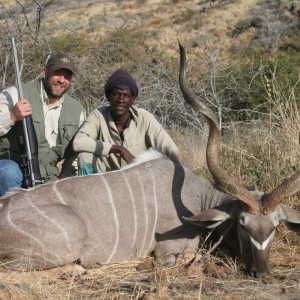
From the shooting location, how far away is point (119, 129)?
4.51 metres

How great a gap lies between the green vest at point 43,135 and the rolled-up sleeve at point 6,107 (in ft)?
0.30

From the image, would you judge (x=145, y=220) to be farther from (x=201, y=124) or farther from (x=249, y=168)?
(x=201, y=124)

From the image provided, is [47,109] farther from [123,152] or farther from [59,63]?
[123,152]

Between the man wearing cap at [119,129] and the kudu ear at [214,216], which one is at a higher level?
the man wearing cap at [119,129]

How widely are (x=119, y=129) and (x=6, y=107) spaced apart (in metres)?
0.85

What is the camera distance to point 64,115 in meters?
4.59

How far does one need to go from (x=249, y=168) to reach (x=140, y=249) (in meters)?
1.56

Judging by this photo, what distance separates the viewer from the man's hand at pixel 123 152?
4.15 m

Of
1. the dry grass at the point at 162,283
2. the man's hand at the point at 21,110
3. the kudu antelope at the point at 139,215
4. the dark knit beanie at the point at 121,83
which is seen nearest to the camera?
the dry grass at the point at 162,283

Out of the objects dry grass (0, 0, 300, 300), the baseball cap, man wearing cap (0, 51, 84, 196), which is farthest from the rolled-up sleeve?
dry grass (0, 0, 300, 300)

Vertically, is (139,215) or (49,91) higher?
(49,91)

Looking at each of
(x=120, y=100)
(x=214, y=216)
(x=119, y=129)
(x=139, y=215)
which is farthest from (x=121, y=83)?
(x=214, y=216)

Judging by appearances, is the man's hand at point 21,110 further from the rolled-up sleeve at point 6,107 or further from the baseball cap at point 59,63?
the baseball cap at point 59,63

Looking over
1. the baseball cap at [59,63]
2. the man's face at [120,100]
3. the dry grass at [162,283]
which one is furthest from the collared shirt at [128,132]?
the dry grass at [162,283]
